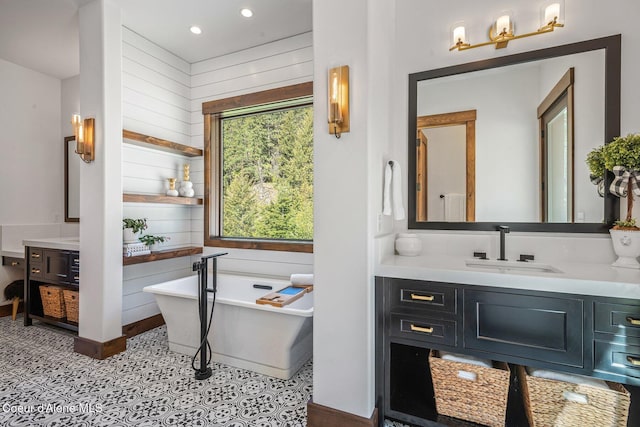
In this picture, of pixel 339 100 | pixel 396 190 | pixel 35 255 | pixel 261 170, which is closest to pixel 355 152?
pixel 339 100

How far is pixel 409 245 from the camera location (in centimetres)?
222

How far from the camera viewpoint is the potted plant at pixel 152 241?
10.8 ft

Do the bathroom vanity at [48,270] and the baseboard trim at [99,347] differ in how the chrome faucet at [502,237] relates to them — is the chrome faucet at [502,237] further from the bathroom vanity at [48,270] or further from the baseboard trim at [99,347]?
the bathroom vanity at [48,270]

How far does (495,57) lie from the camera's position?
7.24 ft

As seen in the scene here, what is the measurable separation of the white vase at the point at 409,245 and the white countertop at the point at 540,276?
0.77 feet

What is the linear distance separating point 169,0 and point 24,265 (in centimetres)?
325

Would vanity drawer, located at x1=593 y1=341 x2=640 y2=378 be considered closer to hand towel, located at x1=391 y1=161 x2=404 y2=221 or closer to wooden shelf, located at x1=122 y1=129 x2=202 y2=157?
hand towel, located at x1=391 y1=161 x2=404 y2=221

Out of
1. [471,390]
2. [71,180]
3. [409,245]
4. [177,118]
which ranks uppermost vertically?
[177,118]

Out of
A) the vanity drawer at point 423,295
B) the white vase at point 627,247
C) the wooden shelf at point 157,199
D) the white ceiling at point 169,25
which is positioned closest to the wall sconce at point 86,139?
the wooden shelf at point 157,199

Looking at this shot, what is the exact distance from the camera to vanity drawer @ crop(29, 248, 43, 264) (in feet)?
11.1

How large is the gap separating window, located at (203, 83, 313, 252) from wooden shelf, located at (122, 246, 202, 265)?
0.70ft

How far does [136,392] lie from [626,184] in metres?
3.32

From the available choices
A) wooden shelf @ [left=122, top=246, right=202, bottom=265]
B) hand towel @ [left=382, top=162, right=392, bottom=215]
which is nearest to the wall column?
wooden shelf @ [left=122, top=246, right=202, bottom=265]

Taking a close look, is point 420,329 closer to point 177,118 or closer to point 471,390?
point 471,390
